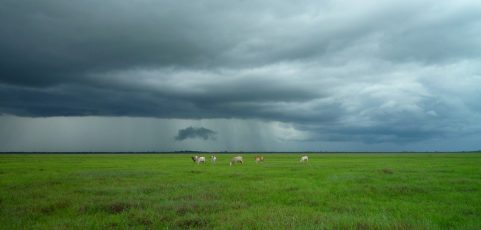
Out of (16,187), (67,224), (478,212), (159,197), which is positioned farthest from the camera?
(16,187)

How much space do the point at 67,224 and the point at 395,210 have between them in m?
11.2

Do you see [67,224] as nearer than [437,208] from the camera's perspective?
Yes

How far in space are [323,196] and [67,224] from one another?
10590 mm

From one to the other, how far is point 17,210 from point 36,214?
1257mm

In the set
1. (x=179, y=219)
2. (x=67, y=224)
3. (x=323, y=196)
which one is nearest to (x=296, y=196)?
(x=323, y=196)

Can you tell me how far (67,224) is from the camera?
10516 mm

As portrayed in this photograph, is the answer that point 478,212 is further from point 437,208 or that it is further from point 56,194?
point 56,194

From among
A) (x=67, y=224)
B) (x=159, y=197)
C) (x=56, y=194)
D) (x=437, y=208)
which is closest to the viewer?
(x=67, y=224)

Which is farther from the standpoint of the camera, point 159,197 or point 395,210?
point 159,197

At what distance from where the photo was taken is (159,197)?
1534cm

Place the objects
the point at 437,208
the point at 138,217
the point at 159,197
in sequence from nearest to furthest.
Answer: the point at 138,217, the point at 437,208, the point at 159,197

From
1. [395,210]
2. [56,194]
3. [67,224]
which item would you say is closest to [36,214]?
[67,224]

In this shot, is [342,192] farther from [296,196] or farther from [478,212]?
[478,212]

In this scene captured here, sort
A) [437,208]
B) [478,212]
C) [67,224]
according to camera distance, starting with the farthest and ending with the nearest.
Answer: [437,208], [478,212], [67,224]
